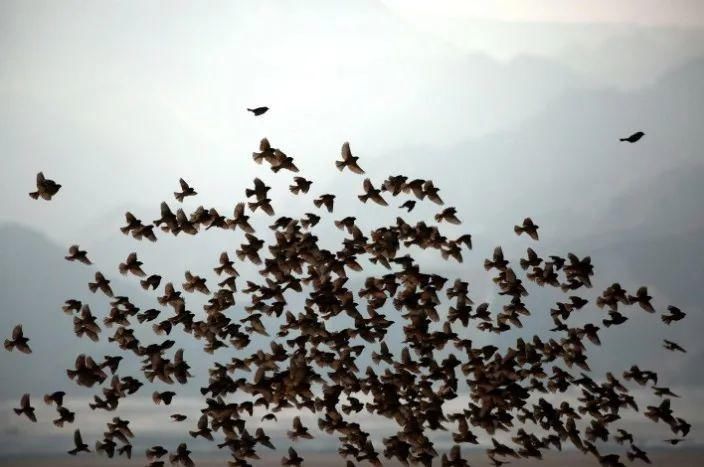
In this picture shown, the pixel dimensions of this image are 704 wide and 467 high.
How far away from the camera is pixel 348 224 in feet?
95.0

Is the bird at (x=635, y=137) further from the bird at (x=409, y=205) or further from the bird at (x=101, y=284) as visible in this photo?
the bird at (x=101, y=284)

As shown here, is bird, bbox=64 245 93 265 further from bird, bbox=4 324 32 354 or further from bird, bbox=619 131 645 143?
bird, bbox=619 131 645 143

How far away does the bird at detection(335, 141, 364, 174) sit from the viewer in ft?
96.1

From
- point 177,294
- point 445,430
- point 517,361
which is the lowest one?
point 445,430

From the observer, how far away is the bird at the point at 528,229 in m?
30.2

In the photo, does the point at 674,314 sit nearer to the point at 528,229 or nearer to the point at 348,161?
the point at 528,229

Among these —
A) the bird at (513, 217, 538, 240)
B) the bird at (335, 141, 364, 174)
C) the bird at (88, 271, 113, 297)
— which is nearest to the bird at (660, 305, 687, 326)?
the bird at (513, 217, 538, 240)

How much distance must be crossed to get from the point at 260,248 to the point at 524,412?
8.53 metres

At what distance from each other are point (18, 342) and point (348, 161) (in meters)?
10.8

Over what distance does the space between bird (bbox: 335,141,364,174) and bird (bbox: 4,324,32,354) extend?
33.7ft

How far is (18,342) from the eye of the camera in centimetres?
2942

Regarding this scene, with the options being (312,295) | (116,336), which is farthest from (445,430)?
(116,336)

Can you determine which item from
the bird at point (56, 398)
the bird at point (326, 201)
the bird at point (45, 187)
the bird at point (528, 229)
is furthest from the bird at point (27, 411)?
the bird at point (528, 229)

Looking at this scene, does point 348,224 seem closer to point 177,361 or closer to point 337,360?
point 337,360
